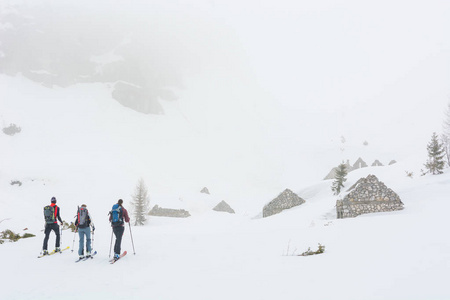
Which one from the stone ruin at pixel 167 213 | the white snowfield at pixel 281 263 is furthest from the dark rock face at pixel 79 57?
the white snowfield at pixel 281 263

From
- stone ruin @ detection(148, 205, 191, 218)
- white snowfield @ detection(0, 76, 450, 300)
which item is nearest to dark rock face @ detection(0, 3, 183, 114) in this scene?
stone ruin @ detection(148, 205, 191, 218)

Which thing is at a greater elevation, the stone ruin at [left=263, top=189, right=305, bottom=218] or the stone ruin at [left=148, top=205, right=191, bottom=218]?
the stone ruin at [left=263, top=189, right=305, bottom=218]

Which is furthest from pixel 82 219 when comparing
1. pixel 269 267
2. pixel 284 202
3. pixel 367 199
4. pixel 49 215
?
Answer: pixel 284 202

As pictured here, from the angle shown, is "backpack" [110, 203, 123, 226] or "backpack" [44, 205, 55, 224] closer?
"backpack" [110, 203, 123, 226]

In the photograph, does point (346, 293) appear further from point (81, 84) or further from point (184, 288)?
point (81, 84)

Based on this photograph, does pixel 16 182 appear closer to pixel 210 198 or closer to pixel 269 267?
pixel 210 198

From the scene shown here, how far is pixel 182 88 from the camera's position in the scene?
11912cm

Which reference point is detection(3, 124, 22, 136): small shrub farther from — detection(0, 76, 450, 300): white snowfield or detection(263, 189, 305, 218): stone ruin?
detection(263, 189, 305, 218): stone ruin

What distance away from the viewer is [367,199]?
13148 millimetres

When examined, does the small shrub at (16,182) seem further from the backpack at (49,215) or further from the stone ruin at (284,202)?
the stone ruin at (284,202)

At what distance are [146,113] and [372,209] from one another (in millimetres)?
87273

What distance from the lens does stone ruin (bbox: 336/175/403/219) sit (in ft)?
42.5

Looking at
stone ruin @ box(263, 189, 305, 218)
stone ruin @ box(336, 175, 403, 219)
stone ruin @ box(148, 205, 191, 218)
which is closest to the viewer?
stone ruin @ box(336, 175, 403, 219)

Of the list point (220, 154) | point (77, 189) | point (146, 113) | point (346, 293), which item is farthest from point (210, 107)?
point (346, 293)
